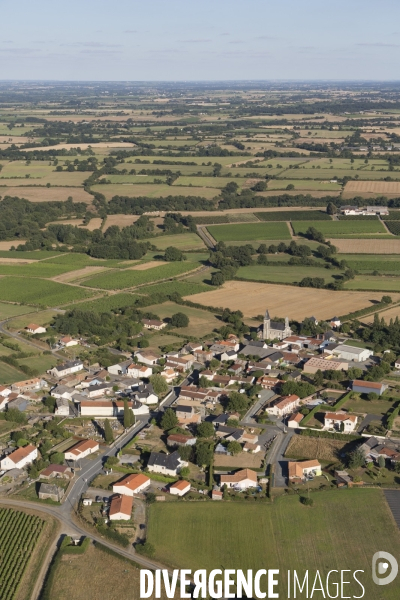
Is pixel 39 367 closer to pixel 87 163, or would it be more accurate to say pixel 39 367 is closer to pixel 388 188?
pixel 388 188

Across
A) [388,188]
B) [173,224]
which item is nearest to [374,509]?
[173,224]

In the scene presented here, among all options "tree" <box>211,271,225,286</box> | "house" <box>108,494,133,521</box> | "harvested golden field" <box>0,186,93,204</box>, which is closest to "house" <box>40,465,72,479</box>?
"house" <box>108,494,133,521</box>

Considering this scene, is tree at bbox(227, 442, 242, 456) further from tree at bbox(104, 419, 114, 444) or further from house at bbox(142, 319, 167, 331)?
house at bbox(142, 319, 167, 331)

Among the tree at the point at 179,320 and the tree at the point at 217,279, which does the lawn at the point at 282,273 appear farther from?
the tree at the point at 179,320

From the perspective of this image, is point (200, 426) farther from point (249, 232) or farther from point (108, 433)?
point (249, 232)

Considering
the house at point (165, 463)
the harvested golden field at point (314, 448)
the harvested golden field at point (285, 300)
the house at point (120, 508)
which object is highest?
the house at point (120, 508)

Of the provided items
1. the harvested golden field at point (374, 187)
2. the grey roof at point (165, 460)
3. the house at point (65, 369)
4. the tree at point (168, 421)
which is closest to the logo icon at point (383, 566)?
the grey roof at point (165, 460)
